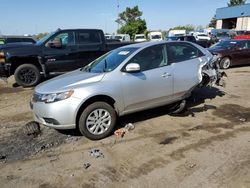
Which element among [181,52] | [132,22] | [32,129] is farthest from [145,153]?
[132,22]

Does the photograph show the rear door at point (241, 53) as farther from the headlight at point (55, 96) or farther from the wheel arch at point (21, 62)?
the headlight at point (55, 96)

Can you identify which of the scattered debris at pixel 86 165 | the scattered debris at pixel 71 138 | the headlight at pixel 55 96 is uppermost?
the headlight at pixel 55 96

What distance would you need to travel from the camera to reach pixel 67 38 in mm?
11336

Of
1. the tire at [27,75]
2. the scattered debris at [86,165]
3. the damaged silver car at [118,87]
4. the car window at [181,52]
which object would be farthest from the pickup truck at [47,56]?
the scattered debris at [86,165]

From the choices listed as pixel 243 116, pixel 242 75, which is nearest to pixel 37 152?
pixel 243 116

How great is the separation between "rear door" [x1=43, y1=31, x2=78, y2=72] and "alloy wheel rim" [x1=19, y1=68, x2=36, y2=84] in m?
0.58

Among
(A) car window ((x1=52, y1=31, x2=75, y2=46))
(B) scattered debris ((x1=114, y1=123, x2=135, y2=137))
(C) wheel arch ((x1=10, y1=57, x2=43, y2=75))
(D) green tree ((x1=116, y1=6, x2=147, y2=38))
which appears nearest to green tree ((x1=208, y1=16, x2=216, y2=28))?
(D) green tree ((x1=116, y1=6, x2=147, y2=38))

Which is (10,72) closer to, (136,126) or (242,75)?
(136,126)

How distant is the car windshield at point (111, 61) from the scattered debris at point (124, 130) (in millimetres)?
1139

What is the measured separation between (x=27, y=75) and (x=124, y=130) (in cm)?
601

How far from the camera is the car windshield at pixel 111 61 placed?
625 cm

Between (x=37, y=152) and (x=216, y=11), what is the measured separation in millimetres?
69845

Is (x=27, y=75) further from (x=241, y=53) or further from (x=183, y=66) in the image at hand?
(x=241, y=53)

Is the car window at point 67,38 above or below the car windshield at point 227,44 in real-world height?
above
